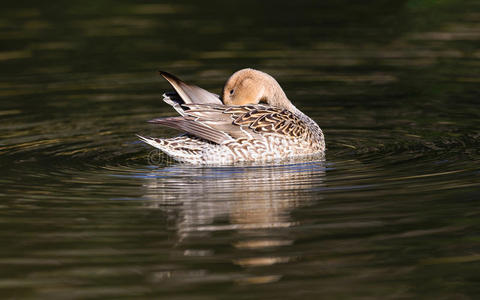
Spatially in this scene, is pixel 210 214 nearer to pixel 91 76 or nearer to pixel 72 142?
pixel 72 142

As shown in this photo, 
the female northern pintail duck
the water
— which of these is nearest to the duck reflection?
the water

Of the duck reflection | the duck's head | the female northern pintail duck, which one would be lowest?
the duck reflection

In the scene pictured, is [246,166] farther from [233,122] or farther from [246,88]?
[246,88]

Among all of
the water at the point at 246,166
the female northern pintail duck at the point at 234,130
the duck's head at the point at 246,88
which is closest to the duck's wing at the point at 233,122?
the female northern pintail duck at the point at 234,130

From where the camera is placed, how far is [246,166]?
9.27 metres

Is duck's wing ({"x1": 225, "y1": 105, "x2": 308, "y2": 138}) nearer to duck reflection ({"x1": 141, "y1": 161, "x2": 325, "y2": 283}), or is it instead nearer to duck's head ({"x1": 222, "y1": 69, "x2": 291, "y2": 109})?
duck's head ({"x1": 222, "y1": 69, "x2": 291, "y2": 109})

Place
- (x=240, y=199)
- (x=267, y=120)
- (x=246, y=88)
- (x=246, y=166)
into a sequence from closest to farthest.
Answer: (x=240, y=199)
(x=246, y=166)
(x=267, y=120)
(x=246, y=88)

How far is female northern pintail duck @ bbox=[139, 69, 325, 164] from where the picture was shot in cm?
923

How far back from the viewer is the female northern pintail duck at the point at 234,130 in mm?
9234

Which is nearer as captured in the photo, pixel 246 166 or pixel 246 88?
pixel 246 166

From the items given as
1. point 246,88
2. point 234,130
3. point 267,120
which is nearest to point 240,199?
point 234,130

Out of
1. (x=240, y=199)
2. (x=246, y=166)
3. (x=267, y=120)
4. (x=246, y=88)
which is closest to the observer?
(x=240, y=199)

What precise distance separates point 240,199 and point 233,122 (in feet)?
5.48

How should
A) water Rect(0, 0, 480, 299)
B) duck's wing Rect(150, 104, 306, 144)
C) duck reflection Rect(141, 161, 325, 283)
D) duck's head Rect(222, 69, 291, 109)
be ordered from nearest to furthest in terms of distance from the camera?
water Rect(0, 0, 480, 299), duck reflection Rect(141, 161, 325, 283), duck's wing Rect(150, 104, 306, 144), duck's head Rect(222, 69, 291, 109)
